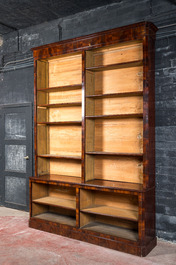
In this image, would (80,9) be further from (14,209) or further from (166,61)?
(14,209)

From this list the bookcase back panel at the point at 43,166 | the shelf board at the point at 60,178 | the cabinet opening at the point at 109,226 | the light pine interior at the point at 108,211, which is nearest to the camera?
the cabinet opening at the point at 109,226

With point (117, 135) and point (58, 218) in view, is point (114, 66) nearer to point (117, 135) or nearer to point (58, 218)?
point (117, 135)

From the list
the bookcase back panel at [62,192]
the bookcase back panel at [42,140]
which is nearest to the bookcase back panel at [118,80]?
the bookcase back panel at [42,140]

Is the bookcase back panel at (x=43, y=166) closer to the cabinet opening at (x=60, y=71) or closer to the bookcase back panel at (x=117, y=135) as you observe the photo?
the bookcase back panel at (x=117, y=135)

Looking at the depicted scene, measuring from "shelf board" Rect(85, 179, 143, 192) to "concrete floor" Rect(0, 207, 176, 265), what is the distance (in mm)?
797

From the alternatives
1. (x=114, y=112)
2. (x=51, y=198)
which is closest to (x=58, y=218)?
(x=51, y=198)

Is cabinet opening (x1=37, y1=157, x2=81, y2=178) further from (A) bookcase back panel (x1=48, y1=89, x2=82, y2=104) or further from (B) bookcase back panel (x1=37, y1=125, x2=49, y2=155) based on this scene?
(A) bookcase back panel (x1=48, y1=89, x2=82, y2=104)

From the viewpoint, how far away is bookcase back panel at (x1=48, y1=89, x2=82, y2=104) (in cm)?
410

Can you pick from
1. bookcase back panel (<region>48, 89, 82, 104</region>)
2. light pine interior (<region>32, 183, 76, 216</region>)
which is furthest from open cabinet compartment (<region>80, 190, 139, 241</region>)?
bookcase back panel (<region>48, 89, 82, 104</region>)

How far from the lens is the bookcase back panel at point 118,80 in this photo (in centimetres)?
357

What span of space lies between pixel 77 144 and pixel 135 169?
1.04 m

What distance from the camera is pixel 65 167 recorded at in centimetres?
423

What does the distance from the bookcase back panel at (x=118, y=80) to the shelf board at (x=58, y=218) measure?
198 centimetres

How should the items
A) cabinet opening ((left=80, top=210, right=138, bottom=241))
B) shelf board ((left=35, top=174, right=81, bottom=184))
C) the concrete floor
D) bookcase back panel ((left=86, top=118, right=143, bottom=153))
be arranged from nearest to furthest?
the concrete floor, cabinet opening ((left=80, top=210, right=138, bottom=241)), bookcase back panel ((left=86, top=118, right=143, bottom=153)), shelf board ((left=35, top=174, right=81, bottom=184))
